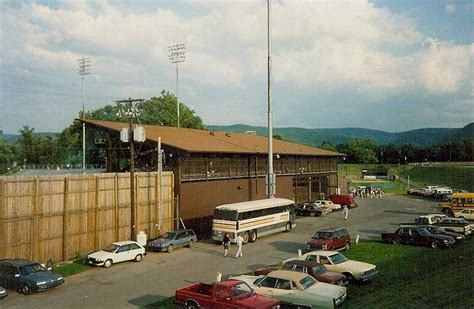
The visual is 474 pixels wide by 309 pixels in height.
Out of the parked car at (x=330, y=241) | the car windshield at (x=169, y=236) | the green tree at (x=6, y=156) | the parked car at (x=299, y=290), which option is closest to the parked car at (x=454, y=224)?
the parked car at (x=330, y=241)

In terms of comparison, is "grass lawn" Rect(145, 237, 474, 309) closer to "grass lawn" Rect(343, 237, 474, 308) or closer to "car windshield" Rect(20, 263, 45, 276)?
"grass lawn" Rect(343, 237, 474, 308)

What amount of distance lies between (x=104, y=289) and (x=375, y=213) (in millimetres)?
35953

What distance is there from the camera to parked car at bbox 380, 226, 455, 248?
29.2 meters

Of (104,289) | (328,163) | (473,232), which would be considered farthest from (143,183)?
(328,163)

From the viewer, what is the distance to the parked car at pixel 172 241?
97.8 feet

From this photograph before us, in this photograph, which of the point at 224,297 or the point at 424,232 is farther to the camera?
the point at 424,232

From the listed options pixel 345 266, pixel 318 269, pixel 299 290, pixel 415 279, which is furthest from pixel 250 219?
pixel 299 290

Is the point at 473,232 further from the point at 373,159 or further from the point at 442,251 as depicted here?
the point at 373,159

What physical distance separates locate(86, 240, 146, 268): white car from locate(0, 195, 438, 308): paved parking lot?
1.28 ft

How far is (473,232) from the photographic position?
34.8 m

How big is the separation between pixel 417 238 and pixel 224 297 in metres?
18.9

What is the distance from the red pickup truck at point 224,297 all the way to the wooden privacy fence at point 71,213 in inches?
→ 465

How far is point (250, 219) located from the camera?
32.9 m

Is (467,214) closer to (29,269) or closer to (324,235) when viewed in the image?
(324,235)
